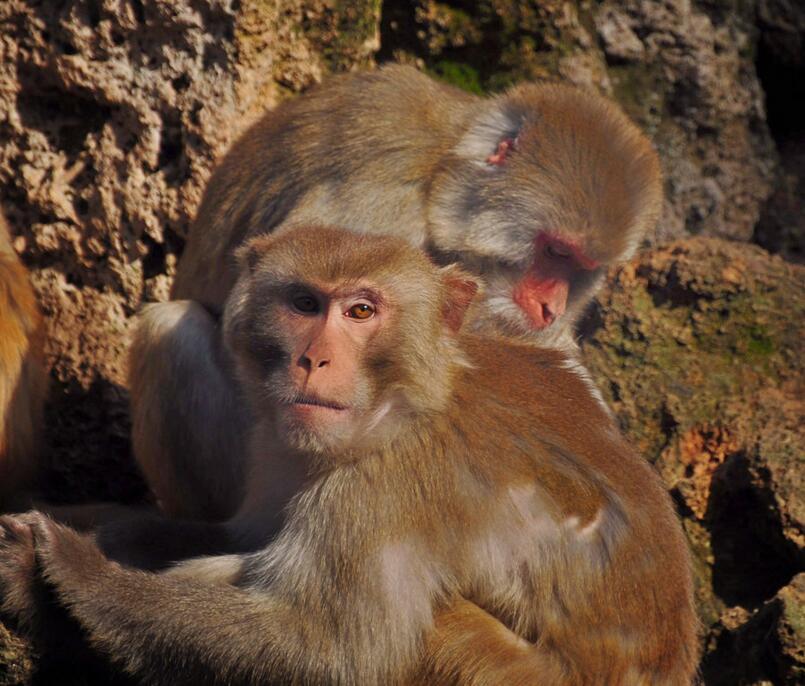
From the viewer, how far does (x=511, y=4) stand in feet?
25.2

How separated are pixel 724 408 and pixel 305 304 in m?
2.70

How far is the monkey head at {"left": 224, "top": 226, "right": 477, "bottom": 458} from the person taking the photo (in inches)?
156

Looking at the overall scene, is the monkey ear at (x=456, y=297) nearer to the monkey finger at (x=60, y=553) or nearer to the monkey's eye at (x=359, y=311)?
the monkey's eye at (x=359, y=311)

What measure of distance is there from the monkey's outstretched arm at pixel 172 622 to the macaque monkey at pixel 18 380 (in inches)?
47.4

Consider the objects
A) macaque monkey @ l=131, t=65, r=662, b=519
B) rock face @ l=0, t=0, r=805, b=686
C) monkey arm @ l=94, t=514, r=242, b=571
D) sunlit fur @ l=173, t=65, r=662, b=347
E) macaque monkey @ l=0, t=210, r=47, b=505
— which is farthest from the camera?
rock face @ l=0, t=0, r=805, b=686

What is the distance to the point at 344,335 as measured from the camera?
13.2 ft

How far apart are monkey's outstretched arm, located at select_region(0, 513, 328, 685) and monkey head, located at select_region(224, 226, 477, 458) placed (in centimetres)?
54

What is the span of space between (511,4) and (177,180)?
8.16ft

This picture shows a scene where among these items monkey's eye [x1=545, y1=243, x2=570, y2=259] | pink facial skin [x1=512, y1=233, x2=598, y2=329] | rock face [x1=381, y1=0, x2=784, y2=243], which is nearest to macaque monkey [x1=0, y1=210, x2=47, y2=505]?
pink facial skin [x1=512, y1=233, x2=598, y2=329]

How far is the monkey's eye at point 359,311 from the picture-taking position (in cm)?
407

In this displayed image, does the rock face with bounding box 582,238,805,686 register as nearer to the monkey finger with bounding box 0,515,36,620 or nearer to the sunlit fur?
the sunlit fur

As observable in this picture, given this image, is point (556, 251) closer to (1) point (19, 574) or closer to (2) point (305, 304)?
(2) point (305, 304)

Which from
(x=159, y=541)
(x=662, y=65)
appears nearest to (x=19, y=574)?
(x=159, y=541)

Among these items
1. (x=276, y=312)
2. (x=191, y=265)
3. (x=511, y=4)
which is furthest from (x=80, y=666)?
(x=511, y=4)
